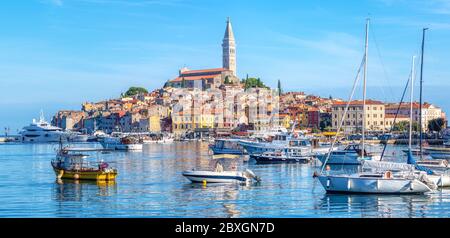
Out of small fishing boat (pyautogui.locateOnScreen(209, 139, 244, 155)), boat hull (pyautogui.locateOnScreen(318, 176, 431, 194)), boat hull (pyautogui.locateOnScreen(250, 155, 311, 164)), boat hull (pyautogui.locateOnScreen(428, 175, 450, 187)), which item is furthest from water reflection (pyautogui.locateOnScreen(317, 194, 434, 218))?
small fishing boat (pyautogui.locateOnScreen(209, 139, 244, 155))

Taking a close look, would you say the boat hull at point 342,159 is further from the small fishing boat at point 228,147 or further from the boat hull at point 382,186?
the boat hull at point 382,186

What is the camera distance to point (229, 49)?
407ft

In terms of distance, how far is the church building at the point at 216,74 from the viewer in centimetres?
11250

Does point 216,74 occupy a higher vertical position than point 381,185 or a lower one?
higher

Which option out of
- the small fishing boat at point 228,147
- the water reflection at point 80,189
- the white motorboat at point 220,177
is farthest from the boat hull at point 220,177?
the small fishing boat at point 228,147

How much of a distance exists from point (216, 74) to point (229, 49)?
451 inches

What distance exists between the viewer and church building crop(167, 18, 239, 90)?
112 meters

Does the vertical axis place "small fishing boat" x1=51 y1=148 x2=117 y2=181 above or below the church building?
below

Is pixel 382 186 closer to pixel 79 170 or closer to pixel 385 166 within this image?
pixel 385 166

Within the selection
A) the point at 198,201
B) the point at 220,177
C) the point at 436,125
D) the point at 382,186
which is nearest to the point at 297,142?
the point at 220,177

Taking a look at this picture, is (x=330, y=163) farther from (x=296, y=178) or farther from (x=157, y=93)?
(x=157, y=93)

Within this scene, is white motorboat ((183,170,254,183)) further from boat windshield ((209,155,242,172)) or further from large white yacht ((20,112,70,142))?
large white yacht ((20,112,70,142))
